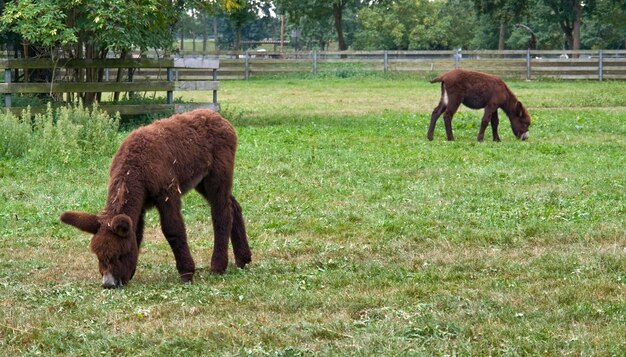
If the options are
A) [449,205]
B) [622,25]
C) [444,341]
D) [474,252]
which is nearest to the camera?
[444,341]

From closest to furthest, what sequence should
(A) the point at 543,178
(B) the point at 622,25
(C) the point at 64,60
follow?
1. (A) the point at 543,178
2. (C) the point at 64,60
3. (B) the point at 622,25

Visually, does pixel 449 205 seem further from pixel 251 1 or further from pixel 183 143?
pixel 251 1

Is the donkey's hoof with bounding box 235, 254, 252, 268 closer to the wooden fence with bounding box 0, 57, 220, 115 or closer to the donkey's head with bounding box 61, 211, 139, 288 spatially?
the donkey's head with bounding box 61, 211, 139, 288

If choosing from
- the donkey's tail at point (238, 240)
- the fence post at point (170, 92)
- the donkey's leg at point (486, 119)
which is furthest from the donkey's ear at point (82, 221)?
the fence post at point (170, 92)

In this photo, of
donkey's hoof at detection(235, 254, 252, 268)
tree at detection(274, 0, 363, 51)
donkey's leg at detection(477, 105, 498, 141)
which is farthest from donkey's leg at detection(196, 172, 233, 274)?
tree at detection(274, 0, 363, 51)

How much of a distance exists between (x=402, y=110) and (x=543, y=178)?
12978mm

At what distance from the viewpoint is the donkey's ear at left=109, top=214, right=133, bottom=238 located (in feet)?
23.8

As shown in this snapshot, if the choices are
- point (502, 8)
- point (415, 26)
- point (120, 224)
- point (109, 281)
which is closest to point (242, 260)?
point (109, 281)

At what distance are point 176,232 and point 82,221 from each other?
0.79 meters

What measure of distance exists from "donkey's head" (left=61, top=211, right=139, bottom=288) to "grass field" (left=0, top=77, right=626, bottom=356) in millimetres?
181

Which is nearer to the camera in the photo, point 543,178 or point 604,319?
point 604,319

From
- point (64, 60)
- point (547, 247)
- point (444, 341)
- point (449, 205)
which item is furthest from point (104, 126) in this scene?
point (444, 341)

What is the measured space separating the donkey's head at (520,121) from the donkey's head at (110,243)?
12367 millimetres

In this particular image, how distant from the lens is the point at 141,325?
6512 mm
